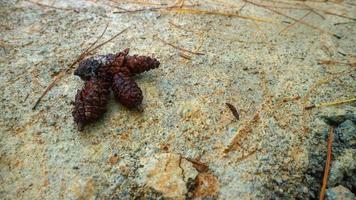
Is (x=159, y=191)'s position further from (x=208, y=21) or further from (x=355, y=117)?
(x=208, y=21)

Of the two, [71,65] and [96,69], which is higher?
[96,69]

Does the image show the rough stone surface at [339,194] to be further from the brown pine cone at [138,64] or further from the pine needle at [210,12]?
the pine needle at [210,12]

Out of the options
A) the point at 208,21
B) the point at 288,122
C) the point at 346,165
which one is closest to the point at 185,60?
the point at 208,21

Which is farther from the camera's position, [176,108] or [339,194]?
[176,108]

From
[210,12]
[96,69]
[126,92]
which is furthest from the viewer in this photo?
[210,12]

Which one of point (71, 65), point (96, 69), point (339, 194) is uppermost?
point (96, 69)

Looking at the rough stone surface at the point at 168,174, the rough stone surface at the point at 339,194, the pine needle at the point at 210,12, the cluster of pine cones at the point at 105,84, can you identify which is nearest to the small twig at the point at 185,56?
Answer: the cluster of pine cones at the point at 105,84

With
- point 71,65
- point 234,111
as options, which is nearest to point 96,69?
point 71,65

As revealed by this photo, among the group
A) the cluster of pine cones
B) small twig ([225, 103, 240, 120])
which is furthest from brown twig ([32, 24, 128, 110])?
small twig ([225, 103, 240, 120])

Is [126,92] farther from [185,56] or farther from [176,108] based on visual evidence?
[185,56]
